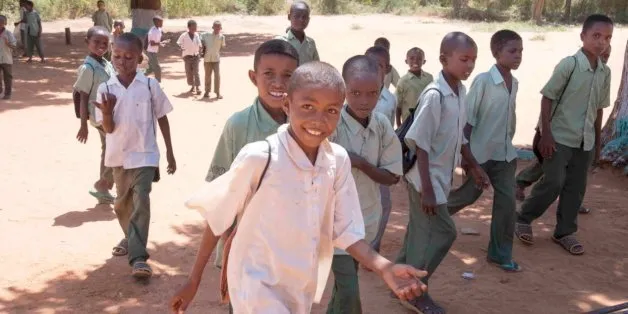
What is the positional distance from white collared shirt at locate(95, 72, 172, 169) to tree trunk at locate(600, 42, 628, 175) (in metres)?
5.42

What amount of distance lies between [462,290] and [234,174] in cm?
293

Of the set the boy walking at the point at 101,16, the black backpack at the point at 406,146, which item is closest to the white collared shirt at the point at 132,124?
the black backpack at the point at 406,146

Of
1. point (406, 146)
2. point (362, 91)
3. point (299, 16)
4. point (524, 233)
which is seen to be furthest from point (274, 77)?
point (299, 16)

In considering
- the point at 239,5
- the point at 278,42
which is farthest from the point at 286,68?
the point at 239,5

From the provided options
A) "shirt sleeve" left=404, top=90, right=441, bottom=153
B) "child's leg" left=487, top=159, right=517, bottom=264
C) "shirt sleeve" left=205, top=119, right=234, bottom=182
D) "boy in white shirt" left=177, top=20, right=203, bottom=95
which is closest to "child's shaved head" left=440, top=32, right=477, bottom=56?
"shirt sleeve" left=404, top=90, right=441, bottom=153

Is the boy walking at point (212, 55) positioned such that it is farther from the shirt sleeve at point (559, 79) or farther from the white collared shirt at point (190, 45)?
the shirt sleeve at point (559, 79)

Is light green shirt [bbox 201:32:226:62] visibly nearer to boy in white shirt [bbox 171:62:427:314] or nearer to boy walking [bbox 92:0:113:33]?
boy walking [bbox 92:0:113:33]

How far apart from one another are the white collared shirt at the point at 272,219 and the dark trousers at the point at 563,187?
3.50 m

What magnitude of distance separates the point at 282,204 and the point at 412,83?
5.21 meters

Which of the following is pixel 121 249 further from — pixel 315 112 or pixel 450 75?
pixel 315 112

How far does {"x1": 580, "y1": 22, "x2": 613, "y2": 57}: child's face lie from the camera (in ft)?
18.0

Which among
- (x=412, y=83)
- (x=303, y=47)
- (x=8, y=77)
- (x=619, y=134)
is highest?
(x=303, y=47)

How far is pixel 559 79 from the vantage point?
572cm

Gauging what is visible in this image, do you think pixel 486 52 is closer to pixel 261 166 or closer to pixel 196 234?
pixel 196 234
